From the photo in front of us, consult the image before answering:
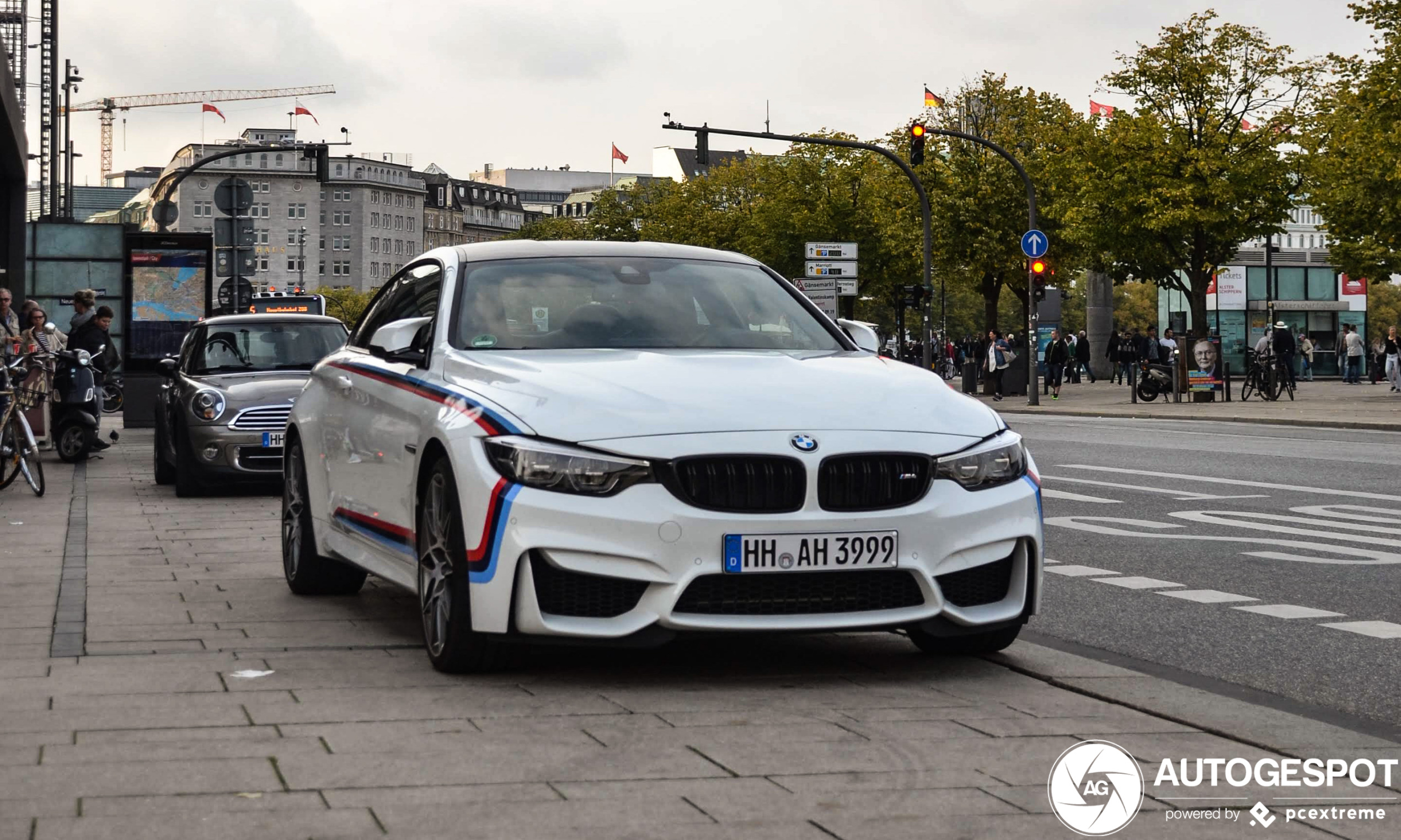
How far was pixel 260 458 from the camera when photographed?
1552 centimetres

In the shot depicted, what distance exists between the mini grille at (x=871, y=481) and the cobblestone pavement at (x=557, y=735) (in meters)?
0.59

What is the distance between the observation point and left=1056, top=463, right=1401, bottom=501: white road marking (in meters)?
14.5

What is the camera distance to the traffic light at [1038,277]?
37625 mm

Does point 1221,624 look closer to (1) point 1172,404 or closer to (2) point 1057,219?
(1) point 1172,404

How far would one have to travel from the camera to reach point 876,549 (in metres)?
6.00

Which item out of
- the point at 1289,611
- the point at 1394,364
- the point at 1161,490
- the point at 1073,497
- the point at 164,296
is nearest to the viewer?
the point at 1289,611

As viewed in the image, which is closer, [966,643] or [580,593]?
[580,593]

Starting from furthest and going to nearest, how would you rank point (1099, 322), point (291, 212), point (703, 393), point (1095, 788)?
point (291, 212) < point (1099, 322) < point (703, 393) < point (1095, 788)

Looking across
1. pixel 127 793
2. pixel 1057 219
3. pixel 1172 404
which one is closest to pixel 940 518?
pixel 127 793

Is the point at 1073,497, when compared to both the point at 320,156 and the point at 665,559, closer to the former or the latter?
the point at 665,559

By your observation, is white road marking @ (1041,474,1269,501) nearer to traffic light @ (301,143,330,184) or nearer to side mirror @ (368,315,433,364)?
side mirror @ (368,315,433,364)

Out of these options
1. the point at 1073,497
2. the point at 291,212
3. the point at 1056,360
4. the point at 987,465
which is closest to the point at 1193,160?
the point at 1056,360

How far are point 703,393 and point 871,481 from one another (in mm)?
625

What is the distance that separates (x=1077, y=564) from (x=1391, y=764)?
5.21m
